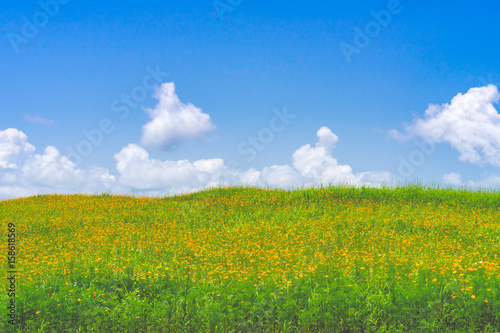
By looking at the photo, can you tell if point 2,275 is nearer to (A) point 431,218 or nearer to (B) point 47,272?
(B) point 47,272

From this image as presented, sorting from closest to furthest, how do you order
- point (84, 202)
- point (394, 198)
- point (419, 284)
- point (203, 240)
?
1. point (419, 284)
2. point (203, 240)
3. point (394, 198)
4. point (84, 202)

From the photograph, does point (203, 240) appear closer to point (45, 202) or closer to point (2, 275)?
point (2, 275)

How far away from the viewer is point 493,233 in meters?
12.4

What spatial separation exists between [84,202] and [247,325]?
56.6ft

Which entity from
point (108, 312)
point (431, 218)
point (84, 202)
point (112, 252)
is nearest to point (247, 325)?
point (108, 312)

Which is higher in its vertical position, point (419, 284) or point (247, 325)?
point (419, 284)

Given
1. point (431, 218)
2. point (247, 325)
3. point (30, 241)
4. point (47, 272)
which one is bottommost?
point (247, 325)

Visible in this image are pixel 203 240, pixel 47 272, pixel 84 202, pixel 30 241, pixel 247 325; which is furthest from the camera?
pixel 84 202

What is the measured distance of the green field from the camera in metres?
6.24

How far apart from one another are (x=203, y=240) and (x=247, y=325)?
5.94 meters

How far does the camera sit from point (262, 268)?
8.79 m

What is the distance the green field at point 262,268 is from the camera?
624 centimetres

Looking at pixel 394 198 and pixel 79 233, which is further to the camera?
pixel 394 198

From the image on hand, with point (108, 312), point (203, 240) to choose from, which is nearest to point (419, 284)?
point (108, 312)
